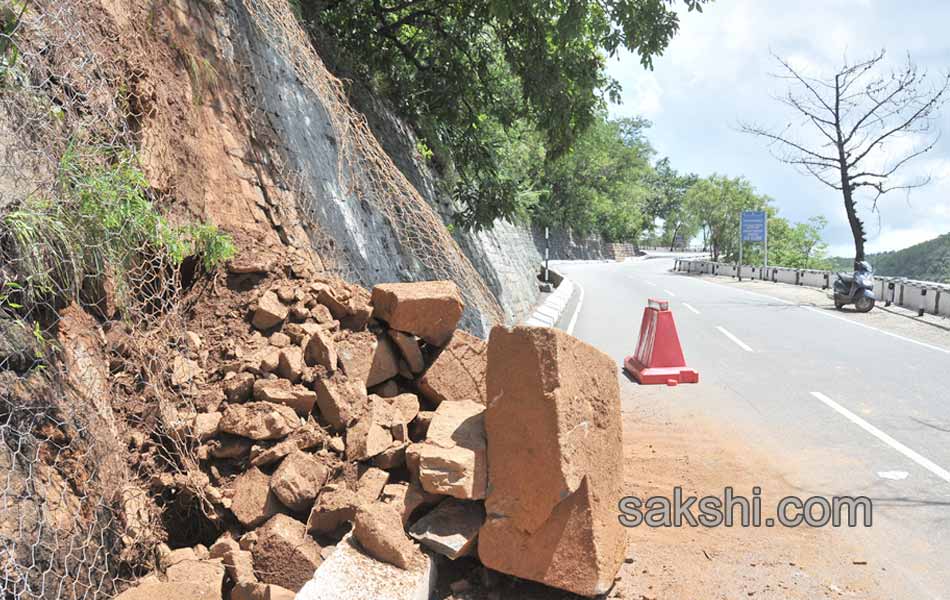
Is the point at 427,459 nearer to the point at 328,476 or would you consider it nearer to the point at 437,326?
the point at 328,476

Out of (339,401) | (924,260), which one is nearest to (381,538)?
(339,401)

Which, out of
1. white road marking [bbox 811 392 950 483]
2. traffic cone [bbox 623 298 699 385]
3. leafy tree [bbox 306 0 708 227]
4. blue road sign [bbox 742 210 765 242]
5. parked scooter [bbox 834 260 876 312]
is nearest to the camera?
white road marking [bbox 811 392 950 483]

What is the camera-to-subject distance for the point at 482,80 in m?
10.4

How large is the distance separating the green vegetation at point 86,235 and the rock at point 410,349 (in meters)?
1.33

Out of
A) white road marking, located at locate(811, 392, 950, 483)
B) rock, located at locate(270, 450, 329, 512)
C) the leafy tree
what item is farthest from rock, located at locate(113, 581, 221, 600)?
the leafy tree

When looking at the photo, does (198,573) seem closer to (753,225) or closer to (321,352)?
(321,352)

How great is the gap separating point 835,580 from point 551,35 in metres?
8.42

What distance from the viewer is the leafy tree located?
28.9 feet

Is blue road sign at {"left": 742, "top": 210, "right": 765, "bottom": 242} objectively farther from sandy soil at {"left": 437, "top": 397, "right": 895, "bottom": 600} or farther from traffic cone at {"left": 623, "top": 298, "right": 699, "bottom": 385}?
sandy soil at {"left": 437, "top": 397, "right": 895, "bottom": 600}

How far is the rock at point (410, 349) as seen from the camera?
399 centimetres

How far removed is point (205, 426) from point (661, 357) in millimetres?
5773

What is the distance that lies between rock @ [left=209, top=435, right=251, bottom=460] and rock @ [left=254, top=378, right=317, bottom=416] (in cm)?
23

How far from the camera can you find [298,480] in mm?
2980

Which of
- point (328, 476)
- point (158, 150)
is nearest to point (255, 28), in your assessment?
point (158, 150)
